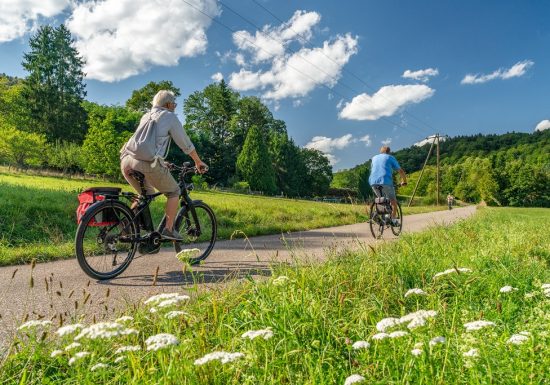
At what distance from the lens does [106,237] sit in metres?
4.23

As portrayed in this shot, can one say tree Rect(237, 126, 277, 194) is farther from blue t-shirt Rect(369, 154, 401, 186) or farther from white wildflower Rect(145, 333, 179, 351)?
white wildflower Rect(145, 333, 179, 351)

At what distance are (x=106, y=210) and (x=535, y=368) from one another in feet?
13.1

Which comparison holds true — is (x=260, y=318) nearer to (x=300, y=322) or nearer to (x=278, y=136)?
(x=300, y=322)

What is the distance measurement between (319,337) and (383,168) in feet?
23.1

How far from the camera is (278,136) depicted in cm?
7081

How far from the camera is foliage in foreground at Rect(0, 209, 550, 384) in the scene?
1.66 m

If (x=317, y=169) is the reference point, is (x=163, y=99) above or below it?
below

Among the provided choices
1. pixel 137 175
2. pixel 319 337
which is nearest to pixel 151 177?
pixel 137 175

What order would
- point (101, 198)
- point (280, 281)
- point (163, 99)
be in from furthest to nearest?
point (163, 99) → point (101, 198) → point (280, 281)

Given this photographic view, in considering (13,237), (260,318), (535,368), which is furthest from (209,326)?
(13,237)

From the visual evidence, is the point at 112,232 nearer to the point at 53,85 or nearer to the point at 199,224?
the point at 199,224

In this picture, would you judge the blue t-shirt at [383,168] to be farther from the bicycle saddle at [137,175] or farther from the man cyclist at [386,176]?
the bicycle saddle at [137,175]

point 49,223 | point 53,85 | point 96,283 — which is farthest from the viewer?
point 53,85

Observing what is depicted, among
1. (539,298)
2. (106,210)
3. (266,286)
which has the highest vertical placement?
(106,210)
